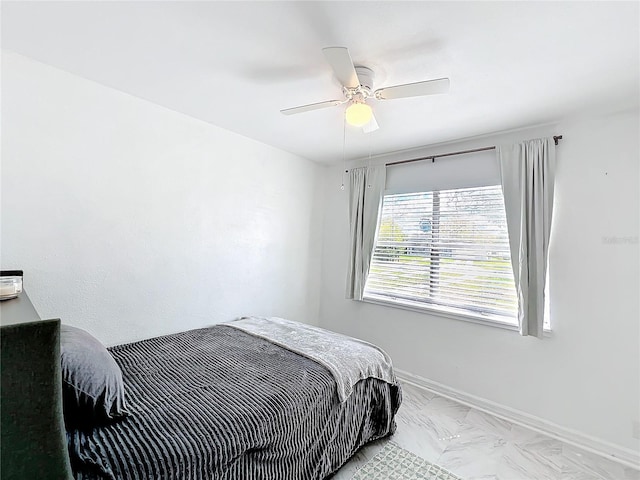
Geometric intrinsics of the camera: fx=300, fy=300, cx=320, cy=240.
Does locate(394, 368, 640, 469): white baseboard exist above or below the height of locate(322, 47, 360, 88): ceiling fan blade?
A: below

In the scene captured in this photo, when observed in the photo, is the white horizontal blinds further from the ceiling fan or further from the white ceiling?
the ceiling fan

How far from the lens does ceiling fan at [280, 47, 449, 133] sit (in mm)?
1396

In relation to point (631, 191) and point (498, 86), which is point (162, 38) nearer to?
point (498, 86)

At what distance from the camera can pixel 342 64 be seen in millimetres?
1415

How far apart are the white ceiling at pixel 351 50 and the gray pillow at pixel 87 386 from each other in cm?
148

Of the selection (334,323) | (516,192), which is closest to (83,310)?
(334,323)

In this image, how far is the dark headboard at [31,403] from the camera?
0.62 meters

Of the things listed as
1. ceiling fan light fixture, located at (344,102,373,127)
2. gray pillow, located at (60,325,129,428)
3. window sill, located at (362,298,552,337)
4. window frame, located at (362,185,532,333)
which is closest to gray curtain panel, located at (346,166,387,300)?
window frame, located at (362,185,532,333)

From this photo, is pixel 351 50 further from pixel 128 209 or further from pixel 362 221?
pixel 362 221

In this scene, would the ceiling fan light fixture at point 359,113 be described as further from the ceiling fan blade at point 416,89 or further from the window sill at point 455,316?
the window sill at point 455,316

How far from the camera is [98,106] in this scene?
6.83 ft

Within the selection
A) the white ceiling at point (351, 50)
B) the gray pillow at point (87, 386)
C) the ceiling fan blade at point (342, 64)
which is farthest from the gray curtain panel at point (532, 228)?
the gray pillow at point (87, 386)

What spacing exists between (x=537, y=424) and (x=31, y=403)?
3.09 meters

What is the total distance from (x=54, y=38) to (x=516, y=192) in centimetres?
326
